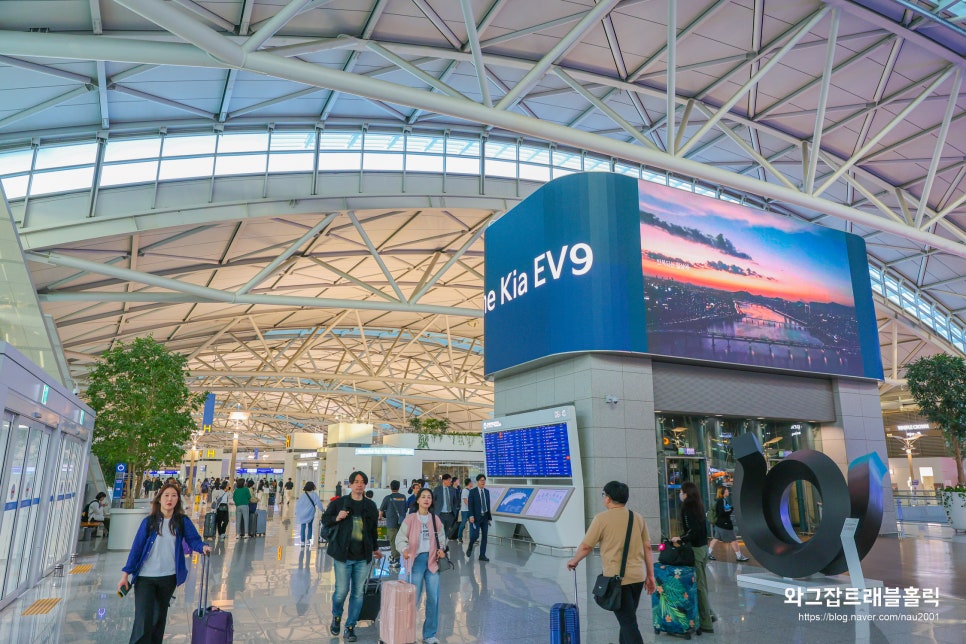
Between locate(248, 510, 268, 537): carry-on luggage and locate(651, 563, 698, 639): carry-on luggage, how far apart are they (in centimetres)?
1433

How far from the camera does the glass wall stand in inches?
574

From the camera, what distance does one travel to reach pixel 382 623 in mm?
6059

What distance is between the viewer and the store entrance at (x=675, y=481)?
1441 centimetres

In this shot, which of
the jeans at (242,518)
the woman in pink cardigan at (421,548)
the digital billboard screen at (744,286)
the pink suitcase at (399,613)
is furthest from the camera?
the jeans at (242,518)

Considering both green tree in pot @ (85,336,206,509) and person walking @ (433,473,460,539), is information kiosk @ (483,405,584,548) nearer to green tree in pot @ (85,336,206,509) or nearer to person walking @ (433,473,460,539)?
person walking @ (433,473,460,539)

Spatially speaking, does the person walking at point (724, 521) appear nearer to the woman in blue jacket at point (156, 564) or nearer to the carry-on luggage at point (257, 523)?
the woman in blue jacket at point (156, 564)

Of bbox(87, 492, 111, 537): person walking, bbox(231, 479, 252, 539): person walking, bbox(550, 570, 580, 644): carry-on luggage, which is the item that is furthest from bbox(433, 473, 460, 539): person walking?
bbox(87, 492, 111, 537): person walking

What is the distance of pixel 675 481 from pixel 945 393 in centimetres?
1372

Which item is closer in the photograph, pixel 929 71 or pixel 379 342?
pixel 929 71

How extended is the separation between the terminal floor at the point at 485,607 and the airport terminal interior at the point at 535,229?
79 mm

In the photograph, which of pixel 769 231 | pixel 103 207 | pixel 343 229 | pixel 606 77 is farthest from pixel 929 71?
pixel 103 207

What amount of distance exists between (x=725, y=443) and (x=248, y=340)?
31.6 metres

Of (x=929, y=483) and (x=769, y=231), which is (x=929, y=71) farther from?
(x=929, y=483)

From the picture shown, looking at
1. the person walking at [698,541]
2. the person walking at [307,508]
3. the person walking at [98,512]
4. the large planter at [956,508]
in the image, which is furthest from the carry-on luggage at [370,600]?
the large planter at [956,508]
